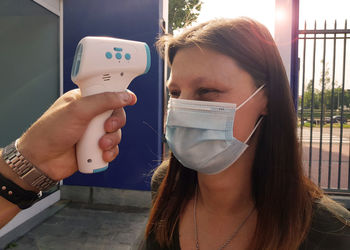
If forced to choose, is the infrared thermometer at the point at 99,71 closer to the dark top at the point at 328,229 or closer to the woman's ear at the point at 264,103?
the woman's ear at the point at 264,103

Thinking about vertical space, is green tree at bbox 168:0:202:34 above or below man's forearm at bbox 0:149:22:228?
above

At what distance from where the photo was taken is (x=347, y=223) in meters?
1.33

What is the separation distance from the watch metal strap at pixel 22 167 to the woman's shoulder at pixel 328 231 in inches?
49.4

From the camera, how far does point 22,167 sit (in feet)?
4.57

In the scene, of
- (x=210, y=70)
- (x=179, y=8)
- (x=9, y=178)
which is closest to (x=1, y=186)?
(x=9, y=178)

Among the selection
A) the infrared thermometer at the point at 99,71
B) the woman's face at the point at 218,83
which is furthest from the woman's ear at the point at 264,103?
the infrared thermometer at the point at 99,71

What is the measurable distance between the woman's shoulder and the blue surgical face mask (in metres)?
0.48

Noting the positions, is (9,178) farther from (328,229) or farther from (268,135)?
(328,229)

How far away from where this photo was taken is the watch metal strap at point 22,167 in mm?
1388

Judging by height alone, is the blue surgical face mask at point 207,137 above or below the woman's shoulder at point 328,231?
above

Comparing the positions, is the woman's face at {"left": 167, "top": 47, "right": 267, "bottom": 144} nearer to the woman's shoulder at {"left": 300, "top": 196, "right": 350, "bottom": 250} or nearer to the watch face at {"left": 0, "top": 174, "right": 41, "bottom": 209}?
the woman's shoulder at {"left": 300, "top": 196, "right": 350, "bottom": 250}

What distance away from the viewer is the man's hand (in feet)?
4.62

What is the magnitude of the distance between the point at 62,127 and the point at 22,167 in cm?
26

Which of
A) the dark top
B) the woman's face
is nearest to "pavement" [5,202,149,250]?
the woman's face
